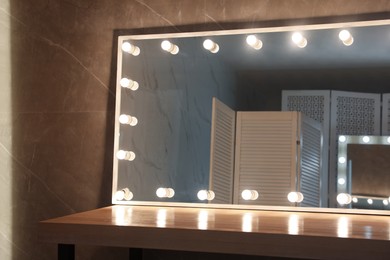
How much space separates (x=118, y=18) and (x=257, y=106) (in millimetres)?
705

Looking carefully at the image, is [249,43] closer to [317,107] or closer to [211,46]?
[211,46]

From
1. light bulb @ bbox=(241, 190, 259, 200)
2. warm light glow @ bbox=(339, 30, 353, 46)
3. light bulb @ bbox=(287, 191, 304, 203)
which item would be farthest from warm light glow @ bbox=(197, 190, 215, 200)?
warm light glow @ bbox=(339, 30, 353, 46)

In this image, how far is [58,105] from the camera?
8.22 ft

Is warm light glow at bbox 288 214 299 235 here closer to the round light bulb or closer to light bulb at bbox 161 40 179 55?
the round light bulb

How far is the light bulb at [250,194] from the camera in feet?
7.17

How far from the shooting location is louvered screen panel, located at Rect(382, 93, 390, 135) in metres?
2.07

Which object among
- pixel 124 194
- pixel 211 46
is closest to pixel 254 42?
pixel 211 46

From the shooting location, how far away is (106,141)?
7.98 feet

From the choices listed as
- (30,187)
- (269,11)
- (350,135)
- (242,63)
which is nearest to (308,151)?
(350,135)

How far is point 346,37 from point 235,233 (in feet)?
2.87

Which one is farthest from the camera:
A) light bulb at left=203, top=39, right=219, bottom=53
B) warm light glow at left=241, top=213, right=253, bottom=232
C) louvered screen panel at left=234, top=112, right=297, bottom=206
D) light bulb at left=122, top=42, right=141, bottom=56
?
light bulb at left=122, top=42, right=141, bottom=56

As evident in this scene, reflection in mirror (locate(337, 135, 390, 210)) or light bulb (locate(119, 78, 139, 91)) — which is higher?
light bulb (locate(119, 78, 139, 91))

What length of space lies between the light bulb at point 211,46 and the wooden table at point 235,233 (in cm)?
64

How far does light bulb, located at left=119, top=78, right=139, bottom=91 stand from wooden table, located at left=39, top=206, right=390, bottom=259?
558mm
